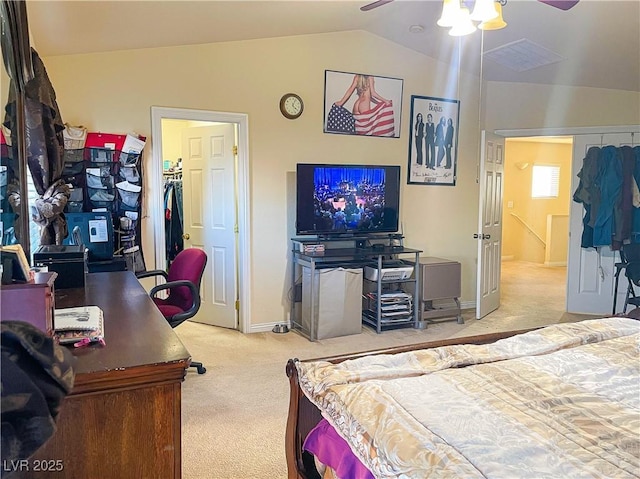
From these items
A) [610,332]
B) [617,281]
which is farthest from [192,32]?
[617,281]

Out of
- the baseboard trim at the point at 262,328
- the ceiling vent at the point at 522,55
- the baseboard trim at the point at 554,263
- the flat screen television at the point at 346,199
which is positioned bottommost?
the baseboard trim at the point at 554,263

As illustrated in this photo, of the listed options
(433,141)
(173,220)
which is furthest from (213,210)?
(433,141)

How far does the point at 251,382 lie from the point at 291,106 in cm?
251

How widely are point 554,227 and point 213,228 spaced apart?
23.3 ft

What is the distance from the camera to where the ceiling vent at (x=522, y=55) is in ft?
14.1

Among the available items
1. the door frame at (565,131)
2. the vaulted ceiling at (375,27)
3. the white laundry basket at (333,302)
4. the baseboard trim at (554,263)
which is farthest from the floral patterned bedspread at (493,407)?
the baseboard trim at (554,263)

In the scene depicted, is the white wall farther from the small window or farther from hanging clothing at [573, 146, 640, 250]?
the small window

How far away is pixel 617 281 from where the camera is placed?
501cm

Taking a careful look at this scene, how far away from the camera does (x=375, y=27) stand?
4555 millimetres

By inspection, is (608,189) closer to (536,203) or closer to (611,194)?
(611,194)

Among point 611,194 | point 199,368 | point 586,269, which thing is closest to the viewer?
point 199,368

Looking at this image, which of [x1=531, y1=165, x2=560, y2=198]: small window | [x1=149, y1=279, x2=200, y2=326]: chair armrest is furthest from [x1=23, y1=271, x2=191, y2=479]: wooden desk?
[x1=531, y1=165, x2=560, y2=198]: small window

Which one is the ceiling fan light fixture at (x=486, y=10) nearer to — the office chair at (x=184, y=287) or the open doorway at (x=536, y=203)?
the office chair at (x=184, y=287)

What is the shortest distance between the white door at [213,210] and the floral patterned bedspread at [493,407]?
307 cm
